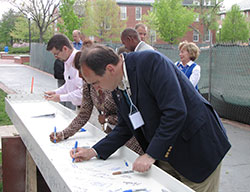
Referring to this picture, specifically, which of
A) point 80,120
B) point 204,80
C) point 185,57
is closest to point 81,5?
point 204,80

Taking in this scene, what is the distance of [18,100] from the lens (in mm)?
4836

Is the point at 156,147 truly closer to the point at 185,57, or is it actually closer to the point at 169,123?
the point at 169,123

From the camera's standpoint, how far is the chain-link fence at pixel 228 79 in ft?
22.9

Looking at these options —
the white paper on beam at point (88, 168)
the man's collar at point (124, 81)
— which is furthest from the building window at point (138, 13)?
the man's collar at point (124, 81)

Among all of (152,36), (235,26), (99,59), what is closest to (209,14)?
(235,26)

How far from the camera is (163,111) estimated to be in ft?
6.33

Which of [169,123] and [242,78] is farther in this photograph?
[242,78]

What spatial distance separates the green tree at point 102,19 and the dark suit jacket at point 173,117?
3638 cm

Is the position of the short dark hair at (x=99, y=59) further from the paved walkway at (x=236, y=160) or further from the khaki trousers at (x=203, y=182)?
the paved walkway at (x=236, y=160)

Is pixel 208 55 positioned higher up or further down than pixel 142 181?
higher up

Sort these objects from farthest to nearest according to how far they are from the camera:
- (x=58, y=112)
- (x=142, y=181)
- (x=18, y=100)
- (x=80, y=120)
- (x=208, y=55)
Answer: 1. (x=208, y=55)
2. (x=18, y=100)
3. (x=58, y=112)
4. (x=80, y=120)
5. (x=142, y=181)

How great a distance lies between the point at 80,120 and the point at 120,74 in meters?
1.05

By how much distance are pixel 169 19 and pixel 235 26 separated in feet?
26.6

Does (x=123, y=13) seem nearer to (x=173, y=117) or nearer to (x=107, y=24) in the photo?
(x=107, y=24)
